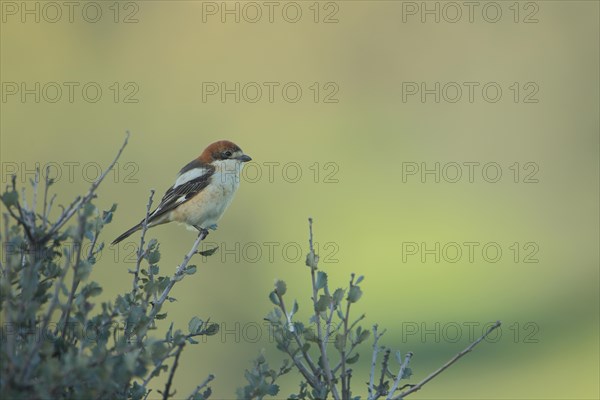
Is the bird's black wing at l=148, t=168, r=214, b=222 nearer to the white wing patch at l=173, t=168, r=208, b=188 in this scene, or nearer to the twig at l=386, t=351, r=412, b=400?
the white wing patch at l=173, t=168, r=208, b=188

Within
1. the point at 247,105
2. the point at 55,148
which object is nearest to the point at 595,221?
the point at 247,105

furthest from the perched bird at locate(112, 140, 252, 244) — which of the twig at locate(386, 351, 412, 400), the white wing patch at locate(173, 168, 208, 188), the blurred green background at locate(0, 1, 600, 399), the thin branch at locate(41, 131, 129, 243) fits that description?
the blurred green background at locate(0, 1, 600, 399)

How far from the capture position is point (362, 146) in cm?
1220

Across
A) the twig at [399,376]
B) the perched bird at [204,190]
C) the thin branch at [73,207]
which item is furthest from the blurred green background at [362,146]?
the thin branch at [73,207]

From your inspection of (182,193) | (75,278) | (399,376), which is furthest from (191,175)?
(75,278)

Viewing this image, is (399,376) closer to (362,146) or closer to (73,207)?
(73,207)

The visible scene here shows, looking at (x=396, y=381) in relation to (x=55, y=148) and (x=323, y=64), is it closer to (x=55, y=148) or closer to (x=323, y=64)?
(x=55, y=148)

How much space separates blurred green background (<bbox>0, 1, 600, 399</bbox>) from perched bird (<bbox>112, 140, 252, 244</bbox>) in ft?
10.4

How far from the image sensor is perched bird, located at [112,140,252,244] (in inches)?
191

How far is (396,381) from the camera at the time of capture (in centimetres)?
218

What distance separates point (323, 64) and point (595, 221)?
14.5 feet

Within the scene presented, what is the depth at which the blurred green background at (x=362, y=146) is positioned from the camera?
8.87 meters

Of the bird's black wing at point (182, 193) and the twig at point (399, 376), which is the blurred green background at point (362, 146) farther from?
the twig at point (399, 376)

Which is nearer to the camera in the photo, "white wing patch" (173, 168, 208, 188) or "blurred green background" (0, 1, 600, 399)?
"white wing patch" (173, 168, 208, 188)
